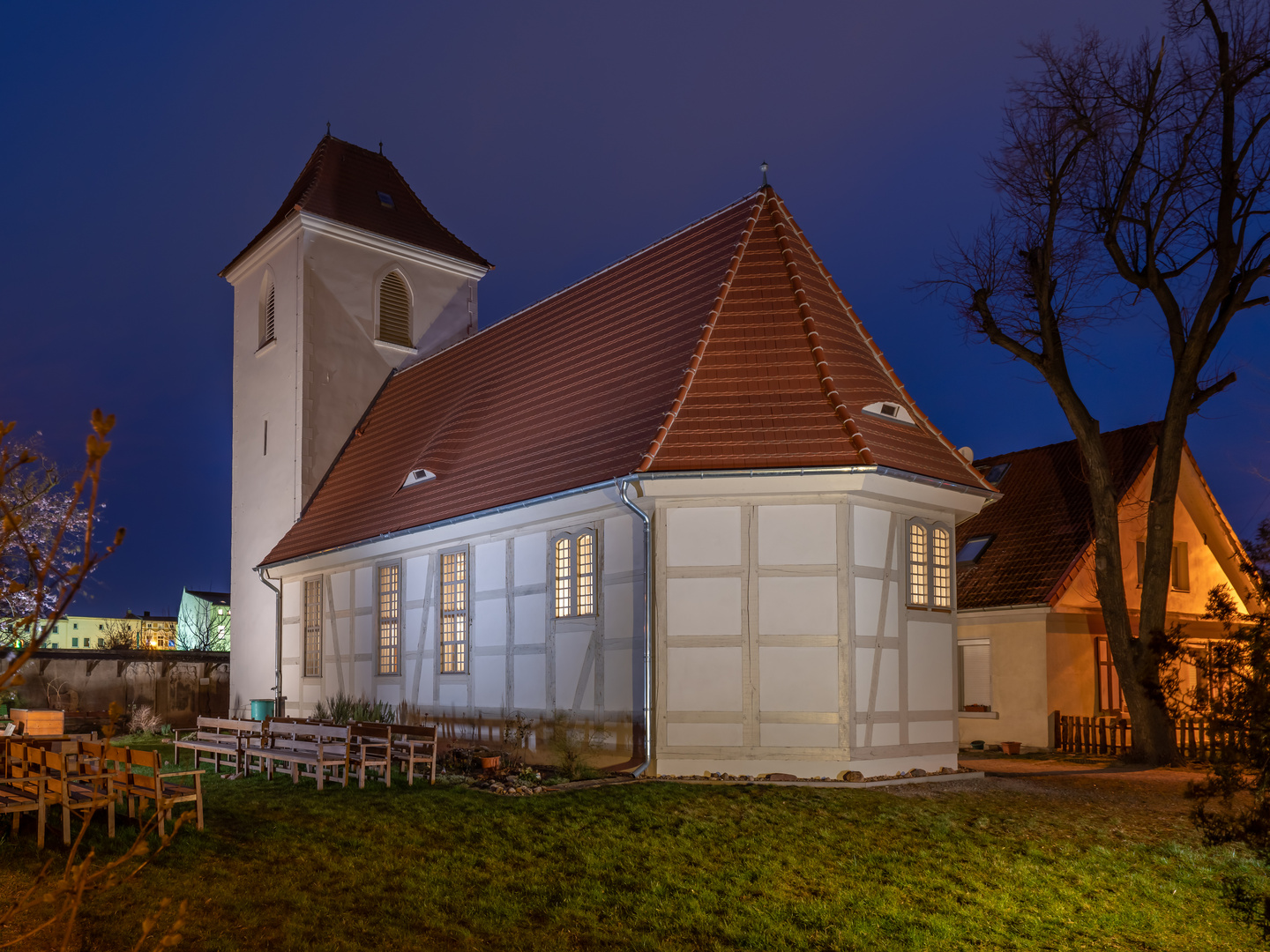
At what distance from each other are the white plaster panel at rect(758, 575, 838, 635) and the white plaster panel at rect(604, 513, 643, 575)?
1.91 meters

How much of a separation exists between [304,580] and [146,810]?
45.7 feet

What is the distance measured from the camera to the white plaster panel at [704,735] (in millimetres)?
13969

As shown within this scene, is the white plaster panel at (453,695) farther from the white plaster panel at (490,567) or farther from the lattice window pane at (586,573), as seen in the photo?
the lattice window pane at (586,573)

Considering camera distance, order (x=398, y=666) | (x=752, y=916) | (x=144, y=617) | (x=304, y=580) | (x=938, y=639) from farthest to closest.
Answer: (x=144, y=617), (x=304, y=580), (x=398, y=666), (x=938, y=639), (x=752, y=916)

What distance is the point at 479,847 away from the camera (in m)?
9.80

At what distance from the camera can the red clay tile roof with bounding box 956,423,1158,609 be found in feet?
70.3

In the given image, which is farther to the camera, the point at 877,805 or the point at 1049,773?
the point at 1049,773

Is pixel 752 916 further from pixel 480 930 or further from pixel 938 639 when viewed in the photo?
pixel 938 639

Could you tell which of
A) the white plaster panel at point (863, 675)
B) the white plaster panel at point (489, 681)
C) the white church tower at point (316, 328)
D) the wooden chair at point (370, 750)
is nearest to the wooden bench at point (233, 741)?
the wooden chair at point (370, 750)

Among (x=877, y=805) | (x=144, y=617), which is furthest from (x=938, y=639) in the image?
(x=144, y=617)

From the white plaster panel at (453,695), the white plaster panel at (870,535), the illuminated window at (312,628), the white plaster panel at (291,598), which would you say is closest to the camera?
the white plaster panel at (870,535)

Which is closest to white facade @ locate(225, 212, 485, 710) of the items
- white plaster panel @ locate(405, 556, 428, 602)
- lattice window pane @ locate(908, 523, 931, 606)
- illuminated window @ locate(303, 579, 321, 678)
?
illuminated window @ locate(303, 579, 321, 678)

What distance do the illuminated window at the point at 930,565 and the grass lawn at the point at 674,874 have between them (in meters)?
3.49

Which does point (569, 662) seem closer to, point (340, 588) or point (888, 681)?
point (888, 681)
